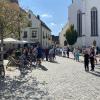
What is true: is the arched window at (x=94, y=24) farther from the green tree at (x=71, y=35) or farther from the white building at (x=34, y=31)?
the white building at (x=34, y=31)

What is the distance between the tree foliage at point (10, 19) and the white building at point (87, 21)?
199 feet

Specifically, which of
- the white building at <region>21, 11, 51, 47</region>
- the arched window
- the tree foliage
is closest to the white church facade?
the arched window

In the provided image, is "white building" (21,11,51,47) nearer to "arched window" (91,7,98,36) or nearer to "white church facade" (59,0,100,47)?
"white church facade" (59,0,100,47)

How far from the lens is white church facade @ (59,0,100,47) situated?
86000 mm

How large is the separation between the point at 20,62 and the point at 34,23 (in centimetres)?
5573

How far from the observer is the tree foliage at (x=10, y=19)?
23422 millimetres

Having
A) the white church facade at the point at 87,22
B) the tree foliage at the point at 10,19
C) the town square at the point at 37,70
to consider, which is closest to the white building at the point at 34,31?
the white church facade at the point at 87,22

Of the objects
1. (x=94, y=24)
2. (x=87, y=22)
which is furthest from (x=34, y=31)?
(x=94, y=24)

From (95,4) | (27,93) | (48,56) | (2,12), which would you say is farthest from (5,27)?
(95,4)

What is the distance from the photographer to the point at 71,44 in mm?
87438

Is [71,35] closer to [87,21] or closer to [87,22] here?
[87,22]

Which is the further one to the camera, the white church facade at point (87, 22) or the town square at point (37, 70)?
the white church facade at point (87, 22)

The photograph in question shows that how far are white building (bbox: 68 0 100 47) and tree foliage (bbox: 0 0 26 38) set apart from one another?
60.8 metres

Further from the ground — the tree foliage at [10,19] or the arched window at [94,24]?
the arched window at [94,24]
